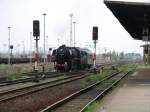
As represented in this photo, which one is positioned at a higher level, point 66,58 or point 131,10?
point 131,10

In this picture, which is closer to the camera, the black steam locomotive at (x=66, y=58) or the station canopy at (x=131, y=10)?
the station canopy at (x=131, y=10)

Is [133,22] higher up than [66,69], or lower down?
higher up

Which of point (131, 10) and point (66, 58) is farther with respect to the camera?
point (66, 58)

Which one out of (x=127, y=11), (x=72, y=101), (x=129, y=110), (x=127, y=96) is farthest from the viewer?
(x=127, y=11)

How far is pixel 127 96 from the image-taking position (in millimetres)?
21938

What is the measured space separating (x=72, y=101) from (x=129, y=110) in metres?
4.37

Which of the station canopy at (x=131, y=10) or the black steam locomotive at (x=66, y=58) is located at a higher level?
the station canopy at (x=131, y=10)

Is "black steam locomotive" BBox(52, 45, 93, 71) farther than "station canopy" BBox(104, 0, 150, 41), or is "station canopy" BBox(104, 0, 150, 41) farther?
"black steam locomotive" BBox(52, 45, 93, 71)

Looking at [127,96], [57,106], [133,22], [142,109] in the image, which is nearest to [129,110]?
[142,109]

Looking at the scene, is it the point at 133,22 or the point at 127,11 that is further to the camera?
the point at 133,22

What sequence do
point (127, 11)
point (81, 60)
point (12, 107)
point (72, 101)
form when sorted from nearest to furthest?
point (12, 107) → point (72, 101) → point (127, 11) → point (81, 60)

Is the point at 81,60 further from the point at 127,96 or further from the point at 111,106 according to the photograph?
the point at 111,106

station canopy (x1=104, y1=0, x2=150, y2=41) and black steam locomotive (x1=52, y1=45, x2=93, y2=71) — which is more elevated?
station canopy (x1=104, y1=0, x2=150, y2=41)

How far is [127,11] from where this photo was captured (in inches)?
1585
